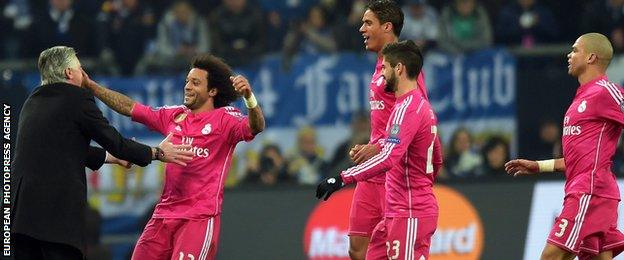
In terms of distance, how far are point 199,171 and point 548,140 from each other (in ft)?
23.2

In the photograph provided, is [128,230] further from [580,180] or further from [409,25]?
[580,180]

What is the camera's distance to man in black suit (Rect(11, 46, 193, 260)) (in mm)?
10445

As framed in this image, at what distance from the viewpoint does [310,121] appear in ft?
59.2

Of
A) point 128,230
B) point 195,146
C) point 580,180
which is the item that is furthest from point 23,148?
point 128,230

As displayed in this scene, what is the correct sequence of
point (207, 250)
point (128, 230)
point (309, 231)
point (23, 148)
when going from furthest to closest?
point (128, 230) < point (309, 231) < point (207, 250) < point (23, 148)

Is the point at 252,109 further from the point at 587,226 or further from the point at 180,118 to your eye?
the point at 587,226

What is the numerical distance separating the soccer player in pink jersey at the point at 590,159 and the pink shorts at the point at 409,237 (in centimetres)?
118

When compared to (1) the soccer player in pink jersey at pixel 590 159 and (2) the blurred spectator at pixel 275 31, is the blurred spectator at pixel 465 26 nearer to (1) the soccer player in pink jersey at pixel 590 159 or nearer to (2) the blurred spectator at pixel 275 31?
(2) the blurred spectator at pixel 275 31

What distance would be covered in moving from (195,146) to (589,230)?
3032 millimetres

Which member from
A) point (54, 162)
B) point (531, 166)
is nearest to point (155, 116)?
point (54, 162)

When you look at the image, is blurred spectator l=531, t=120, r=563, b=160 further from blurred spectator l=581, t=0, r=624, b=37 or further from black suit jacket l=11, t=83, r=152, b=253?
black suit jacket l=11, t=83, r=152, b=253

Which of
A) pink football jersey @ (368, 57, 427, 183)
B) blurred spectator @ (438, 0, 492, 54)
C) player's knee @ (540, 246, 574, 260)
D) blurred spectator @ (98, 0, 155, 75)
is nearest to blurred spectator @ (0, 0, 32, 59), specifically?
blurred spectator @ (98, 0, 155, 75)

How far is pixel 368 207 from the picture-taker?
1213 centimetres

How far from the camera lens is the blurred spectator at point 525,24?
19.2 metres
